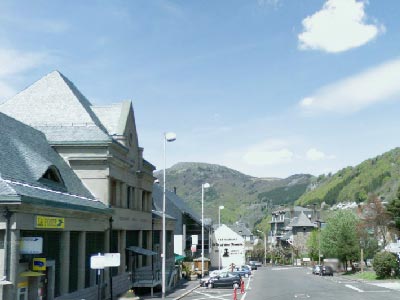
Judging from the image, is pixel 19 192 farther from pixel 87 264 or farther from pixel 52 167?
pixel 87 264

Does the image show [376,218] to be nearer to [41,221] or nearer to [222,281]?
[222,281]

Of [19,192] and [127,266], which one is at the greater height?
[19,192]

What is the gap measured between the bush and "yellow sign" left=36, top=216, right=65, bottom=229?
125ft

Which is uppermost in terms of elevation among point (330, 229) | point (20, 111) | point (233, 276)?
point (20, 111)

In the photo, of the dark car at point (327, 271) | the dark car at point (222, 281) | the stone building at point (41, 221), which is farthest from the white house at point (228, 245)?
the stone building at point (41, 221)

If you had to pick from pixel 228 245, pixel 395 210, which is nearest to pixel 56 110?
pixel 395 210

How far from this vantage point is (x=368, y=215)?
74.8 metres

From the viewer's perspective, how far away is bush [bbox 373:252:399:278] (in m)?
54.1

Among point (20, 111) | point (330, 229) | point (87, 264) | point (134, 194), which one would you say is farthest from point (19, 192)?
point (330, 229)

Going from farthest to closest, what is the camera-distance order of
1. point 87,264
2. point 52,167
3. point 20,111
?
point 20,111 → point 87,264 → point 52,167

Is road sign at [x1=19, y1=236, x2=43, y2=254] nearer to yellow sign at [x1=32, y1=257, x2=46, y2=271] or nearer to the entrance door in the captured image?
yellow sign at [x1=32, y1=257, x2=46, y2=271]

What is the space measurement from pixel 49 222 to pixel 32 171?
11.6ft

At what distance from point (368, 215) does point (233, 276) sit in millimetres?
32787

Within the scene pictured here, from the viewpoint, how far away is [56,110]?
3800cm
